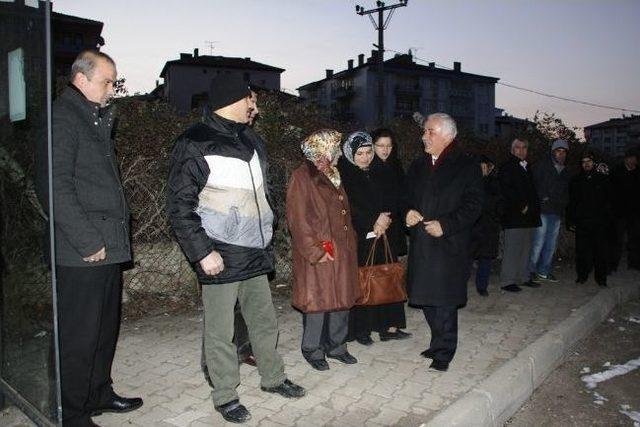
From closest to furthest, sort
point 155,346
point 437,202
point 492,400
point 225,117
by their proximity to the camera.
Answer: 1. point 225,117
2. point 492,400
3. point 437,202
4. point 155,346

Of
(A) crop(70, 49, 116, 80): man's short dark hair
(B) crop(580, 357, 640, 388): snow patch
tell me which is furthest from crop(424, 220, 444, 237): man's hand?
(A) crop(70, 49, 116, 80): man's short dark hair

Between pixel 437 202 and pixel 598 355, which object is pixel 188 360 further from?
pixel 598 355

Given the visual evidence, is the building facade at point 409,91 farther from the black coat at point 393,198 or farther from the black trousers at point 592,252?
the black coat at point 393,198

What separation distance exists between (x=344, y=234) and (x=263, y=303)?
1002 millimetres

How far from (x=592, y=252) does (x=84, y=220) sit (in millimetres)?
7071

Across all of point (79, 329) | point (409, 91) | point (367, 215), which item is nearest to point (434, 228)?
point (367, 215)

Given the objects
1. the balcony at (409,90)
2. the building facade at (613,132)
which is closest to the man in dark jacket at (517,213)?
the balcony at (409,90)

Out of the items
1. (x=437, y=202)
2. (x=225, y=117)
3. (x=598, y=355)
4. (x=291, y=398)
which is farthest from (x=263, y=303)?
(x=598, y=355)

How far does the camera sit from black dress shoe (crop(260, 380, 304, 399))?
3574 millimetres

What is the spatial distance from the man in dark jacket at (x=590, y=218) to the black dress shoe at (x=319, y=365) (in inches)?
199

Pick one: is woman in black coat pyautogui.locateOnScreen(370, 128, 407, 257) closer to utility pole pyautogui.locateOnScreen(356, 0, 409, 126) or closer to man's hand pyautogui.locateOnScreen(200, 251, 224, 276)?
man's hand pyautogui.locateOnScreen(200, 251, 224, 276)

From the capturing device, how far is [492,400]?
3.54m

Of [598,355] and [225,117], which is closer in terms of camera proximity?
Answer: [225,117]

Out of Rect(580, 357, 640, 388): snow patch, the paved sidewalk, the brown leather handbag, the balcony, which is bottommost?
Rect(580, 357, 640, 388): snow patch
